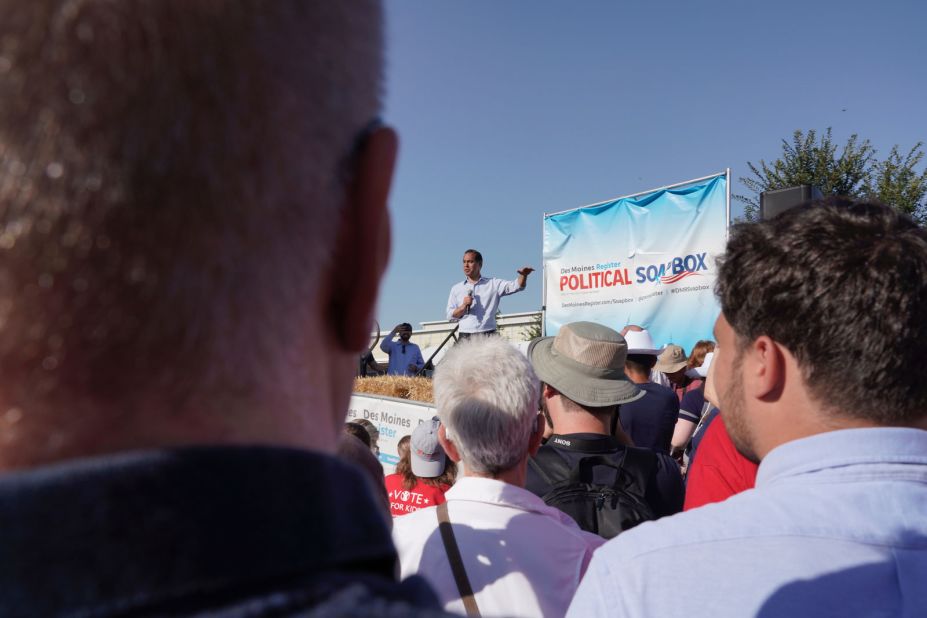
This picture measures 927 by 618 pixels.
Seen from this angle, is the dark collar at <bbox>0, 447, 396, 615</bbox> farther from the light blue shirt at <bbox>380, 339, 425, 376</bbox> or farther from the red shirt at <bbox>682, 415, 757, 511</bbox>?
the light blue shirt at <bbox>380, 339, 425, 376</bbox>

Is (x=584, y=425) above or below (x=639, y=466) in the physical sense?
above

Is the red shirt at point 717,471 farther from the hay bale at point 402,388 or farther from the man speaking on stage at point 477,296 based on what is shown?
the man speaking on stage at point 477,296

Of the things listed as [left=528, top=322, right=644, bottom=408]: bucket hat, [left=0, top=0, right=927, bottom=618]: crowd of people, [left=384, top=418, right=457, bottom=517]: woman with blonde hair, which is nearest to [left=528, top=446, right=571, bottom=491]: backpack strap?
[left=528, top=322, right=644, bottom=408]: bucket hat

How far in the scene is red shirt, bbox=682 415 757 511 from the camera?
2564 millimetres

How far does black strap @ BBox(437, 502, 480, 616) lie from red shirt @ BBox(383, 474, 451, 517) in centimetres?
192

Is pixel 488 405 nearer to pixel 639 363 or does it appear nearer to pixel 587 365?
pixel 587 365

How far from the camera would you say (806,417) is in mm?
1602

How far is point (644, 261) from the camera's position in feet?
31.3

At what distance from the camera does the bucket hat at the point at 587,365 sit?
3338mm

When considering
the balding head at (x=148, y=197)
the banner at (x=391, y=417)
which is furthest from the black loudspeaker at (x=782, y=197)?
the balding head at (x=148, y=197)

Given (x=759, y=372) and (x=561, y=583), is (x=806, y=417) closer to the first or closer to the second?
(x=759, y=372)

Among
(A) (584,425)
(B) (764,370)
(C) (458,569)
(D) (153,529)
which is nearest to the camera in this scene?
(D) (153,529)

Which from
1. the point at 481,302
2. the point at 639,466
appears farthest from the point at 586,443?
the point at 481,302

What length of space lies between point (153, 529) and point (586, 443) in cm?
280
